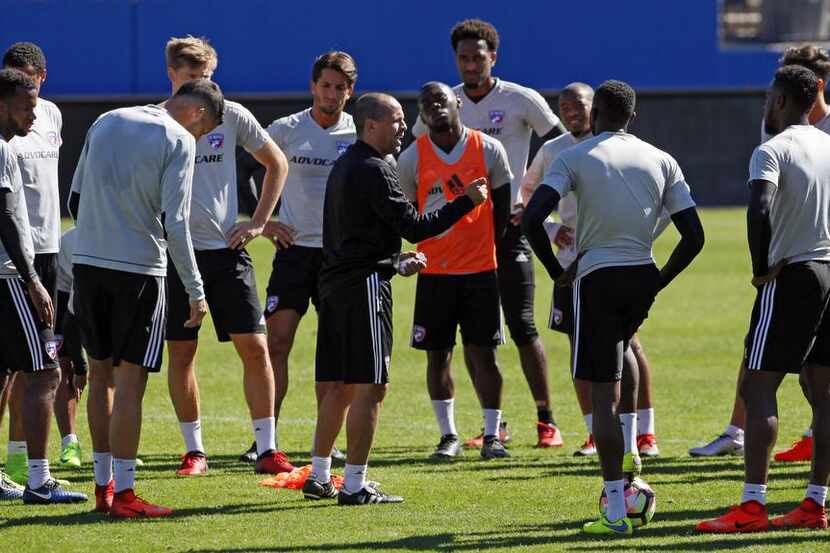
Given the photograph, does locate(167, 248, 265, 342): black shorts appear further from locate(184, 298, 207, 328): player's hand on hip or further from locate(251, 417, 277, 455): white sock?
locate(184, 298, 207, 328): player's hand on hip

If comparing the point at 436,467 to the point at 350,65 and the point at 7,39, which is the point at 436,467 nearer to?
the point at 350,65

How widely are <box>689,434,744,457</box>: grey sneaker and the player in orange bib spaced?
126cm

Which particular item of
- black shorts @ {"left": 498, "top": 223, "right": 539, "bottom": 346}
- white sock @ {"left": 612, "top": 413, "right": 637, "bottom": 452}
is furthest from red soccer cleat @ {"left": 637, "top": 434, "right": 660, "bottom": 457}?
white sock @ {"left": 612, "top": 413, "right": 637, "bottom": 452}

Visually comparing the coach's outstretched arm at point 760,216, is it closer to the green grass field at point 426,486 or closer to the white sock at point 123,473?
the green grass field at point 426,486

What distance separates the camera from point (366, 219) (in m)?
7.83

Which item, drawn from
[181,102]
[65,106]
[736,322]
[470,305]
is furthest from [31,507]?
[65,106]

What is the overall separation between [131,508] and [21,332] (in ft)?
3.64

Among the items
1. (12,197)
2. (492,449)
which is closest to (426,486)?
(492,449)

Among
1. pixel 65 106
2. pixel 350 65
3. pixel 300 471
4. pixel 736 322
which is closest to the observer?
pixel 300 471

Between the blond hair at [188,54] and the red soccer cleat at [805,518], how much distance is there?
4322 millimetres

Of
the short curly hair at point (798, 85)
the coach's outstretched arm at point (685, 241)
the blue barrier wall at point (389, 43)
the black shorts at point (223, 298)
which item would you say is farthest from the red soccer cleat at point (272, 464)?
the blue barrier wall at point (389, 43)

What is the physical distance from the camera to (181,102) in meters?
7.77

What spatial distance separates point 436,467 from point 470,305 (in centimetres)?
117

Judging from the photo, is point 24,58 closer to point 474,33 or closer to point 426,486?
point 474,33
